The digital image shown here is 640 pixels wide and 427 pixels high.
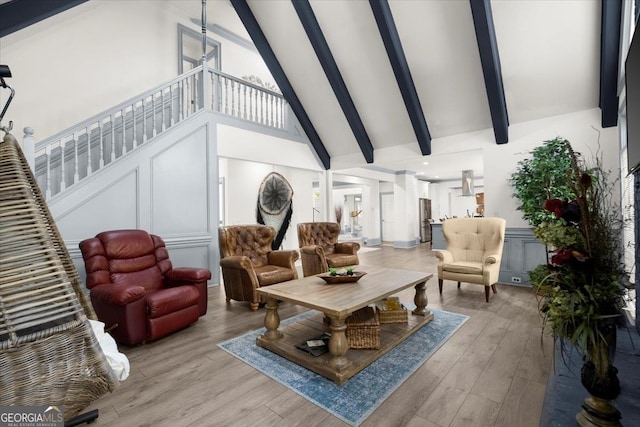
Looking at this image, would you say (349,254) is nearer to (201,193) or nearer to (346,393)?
(201,193)

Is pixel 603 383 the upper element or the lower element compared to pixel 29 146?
lower

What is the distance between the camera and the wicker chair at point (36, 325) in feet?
3.61

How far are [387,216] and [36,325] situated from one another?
10718 mm

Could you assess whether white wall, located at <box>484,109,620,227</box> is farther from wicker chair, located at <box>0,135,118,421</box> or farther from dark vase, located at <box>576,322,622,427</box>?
wicker chair, located at <box>0,135,118,421</box>

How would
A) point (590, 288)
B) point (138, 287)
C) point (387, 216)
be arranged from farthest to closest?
point (387, 216)
point (138, 287)
point (590, 288)

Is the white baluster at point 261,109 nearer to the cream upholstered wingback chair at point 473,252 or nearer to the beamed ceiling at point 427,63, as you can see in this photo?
the beamed ceiling at point 427,63

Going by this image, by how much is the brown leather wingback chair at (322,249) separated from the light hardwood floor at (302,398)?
168 cm

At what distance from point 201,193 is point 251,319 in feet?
7.41

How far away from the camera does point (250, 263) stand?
3586 mm

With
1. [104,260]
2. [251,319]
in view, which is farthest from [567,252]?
[104,260]

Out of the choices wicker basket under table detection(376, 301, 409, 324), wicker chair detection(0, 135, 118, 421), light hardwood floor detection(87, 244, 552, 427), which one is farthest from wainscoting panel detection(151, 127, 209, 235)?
wicker basket under table detection(376, 301, 409, 324)

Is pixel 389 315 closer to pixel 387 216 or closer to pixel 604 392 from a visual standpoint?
pixel 604 392

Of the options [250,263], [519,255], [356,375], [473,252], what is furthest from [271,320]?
[519,255]

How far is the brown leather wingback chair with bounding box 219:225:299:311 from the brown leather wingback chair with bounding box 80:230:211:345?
1.71ft
